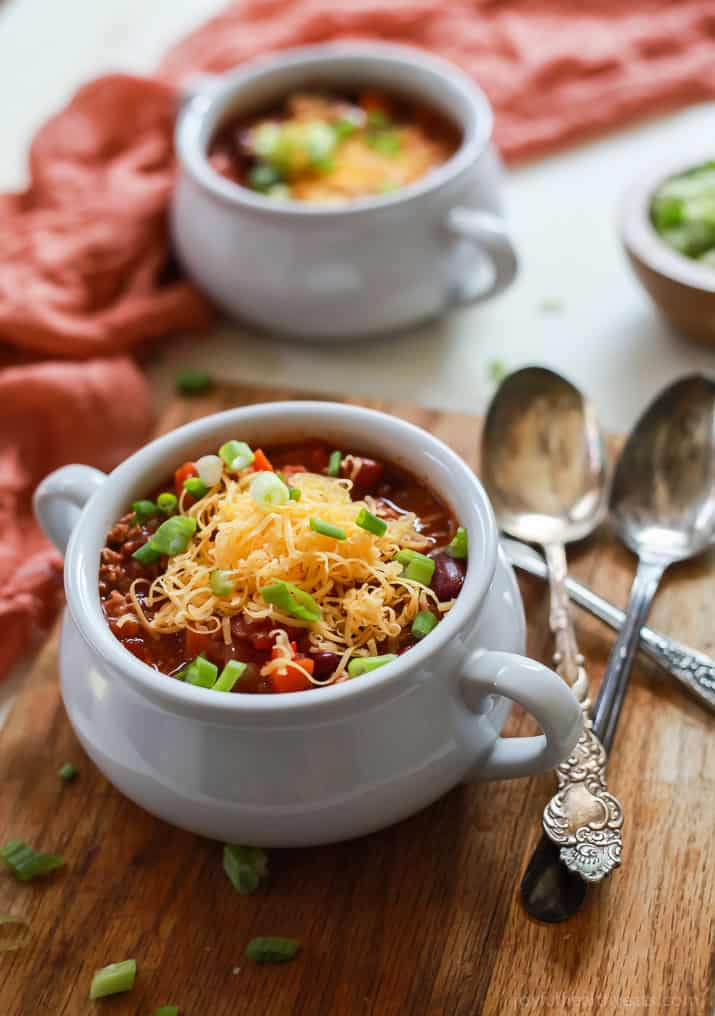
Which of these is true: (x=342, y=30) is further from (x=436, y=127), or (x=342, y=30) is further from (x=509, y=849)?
(x=509, y=849)

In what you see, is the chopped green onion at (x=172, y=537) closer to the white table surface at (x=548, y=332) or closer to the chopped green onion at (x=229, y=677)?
the chopped green onion at (x=229, y=677)

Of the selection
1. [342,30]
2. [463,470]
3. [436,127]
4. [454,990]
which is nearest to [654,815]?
[454,990]

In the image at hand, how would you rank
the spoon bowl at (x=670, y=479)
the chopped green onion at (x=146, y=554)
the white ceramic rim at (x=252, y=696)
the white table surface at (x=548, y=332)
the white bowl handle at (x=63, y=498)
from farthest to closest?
the white table surface at (x=548, y=332), the spoon bowl at (x=670, y=479), the white bowl handle at (x=63, y=498), the chopped green onion at (x=146, y=554), the white ceramic rim at (x=252, y=696)

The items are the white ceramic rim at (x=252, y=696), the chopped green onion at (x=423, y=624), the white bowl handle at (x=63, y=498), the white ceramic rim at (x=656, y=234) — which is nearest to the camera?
the white ceramic rim at (x=252, y=696)

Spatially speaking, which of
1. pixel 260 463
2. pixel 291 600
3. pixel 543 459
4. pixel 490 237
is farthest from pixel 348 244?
pixel 291 600

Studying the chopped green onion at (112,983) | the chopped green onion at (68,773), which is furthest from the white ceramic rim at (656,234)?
the chopped green onion at (112,983)

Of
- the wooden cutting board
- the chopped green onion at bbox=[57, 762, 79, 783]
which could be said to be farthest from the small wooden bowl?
the chopped green onion at bbox=[57, 762, 79, 783]

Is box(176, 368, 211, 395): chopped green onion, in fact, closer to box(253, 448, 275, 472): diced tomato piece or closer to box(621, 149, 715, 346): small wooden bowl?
box(253, 448, 275, 472): diced tomato piece
